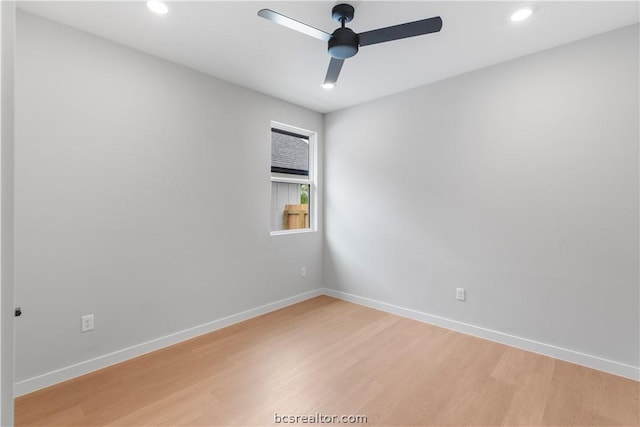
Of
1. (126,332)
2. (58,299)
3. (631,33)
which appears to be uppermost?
(631,33)

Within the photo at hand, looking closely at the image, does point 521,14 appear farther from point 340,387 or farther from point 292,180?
point 340,387

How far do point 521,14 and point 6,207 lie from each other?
114 inches

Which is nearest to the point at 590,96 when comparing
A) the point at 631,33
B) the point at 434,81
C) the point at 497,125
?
the point at 631,33

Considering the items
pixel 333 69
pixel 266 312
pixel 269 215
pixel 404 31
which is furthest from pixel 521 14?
pixel 266 312

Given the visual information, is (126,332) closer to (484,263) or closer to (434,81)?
(484,263)

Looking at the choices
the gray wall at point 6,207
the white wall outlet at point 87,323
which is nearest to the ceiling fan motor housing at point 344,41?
the gray wall at point 6,207

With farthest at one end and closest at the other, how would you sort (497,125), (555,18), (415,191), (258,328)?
(415,191), (258,328), (497,125), (555,18)

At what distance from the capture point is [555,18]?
2053mm

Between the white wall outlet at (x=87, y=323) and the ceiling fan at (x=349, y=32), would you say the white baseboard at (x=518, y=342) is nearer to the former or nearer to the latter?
the ceiling fan at (x=349, y=32)

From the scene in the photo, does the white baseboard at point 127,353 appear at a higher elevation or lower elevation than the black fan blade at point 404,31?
lower

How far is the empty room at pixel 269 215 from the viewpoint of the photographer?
1923mm

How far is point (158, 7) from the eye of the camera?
1935mm

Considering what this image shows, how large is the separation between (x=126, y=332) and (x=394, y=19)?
126 inches

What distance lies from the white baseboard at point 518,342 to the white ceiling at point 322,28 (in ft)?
8.30
